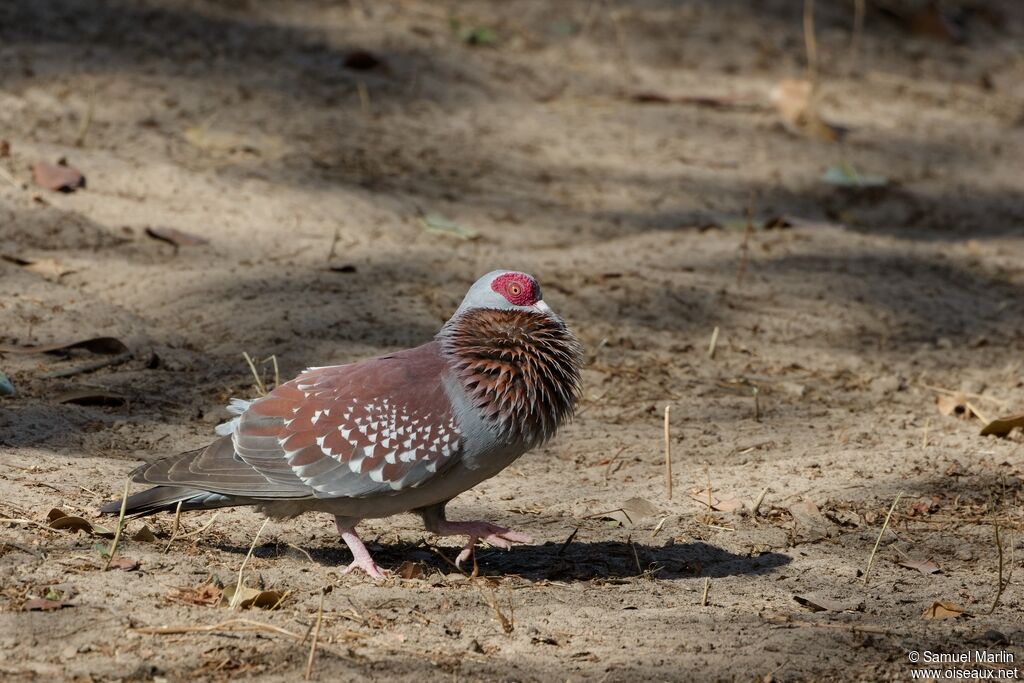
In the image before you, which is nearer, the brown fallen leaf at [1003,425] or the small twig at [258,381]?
the small twig at [258,381]

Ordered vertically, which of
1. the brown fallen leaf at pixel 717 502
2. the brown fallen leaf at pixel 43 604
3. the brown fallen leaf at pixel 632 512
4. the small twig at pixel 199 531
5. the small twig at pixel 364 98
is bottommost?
the brown fallen leaf at pixel 632 512

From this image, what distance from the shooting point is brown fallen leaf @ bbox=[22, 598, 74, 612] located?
3.26 m

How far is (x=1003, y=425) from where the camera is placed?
201 inches

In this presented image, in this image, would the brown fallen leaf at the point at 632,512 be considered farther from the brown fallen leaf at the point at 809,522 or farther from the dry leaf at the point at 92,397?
the dry leaf at the point at 92,397

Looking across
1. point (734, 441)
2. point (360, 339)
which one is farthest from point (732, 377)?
point (360, 339)

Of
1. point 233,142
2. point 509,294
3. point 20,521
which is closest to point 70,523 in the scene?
point 20,521

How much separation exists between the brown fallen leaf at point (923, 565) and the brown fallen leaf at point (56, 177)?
15.5 feet

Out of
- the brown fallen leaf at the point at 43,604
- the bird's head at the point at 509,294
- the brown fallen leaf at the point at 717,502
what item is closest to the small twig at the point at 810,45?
the brown fallen leaf at the point at 717,502

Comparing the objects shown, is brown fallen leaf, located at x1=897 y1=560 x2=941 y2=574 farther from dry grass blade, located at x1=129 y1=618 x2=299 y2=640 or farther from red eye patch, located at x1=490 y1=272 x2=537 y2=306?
dry grass blade, located at x1=129 y1=618 x2=299 y2=640

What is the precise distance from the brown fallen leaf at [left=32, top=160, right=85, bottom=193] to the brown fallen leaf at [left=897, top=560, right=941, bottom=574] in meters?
4.72

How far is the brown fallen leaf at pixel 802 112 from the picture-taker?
928 cm

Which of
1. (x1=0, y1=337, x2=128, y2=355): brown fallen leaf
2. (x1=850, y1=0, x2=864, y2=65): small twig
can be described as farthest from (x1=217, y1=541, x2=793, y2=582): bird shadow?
(x1=850, y1=0, x2=864, y2=65): small twig

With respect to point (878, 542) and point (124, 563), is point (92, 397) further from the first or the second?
point (878, 542)

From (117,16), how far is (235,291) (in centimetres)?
372
